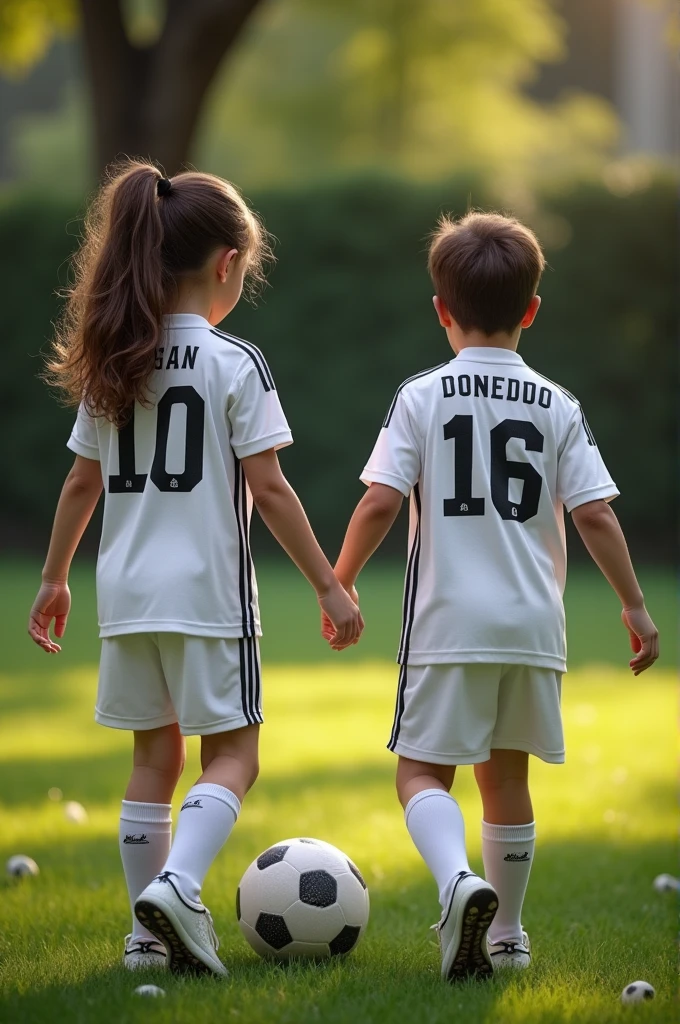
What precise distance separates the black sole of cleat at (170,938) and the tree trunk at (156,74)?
11.1 metres

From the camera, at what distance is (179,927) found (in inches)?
101

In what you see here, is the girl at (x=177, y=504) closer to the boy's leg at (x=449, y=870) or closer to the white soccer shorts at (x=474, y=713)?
the white soccer shorts at (x=474, y=713)

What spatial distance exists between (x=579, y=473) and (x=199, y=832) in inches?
49.1

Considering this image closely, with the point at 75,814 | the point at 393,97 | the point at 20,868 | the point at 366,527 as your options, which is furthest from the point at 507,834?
the point at 393,97

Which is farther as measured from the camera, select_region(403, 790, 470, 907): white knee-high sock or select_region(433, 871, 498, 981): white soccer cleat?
select_region(403, 790, 470, 907): white knee-high sock

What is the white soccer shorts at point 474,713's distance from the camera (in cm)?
281

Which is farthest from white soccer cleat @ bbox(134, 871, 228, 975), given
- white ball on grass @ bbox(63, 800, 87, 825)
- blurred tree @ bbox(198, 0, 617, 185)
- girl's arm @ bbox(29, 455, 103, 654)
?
blurred tree @ bbox(198, 0, 617, 185)

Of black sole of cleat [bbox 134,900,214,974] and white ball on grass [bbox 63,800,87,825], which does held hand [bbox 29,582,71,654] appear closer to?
black sole of cleat [bbox 134,900,214,974]

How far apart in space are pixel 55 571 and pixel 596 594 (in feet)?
33.9

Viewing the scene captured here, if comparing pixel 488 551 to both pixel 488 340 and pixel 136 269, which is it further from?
pixel 136 269

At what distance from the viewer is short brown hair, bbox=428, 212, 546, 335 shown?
2961 mm

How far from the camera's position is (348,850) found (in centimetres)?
429

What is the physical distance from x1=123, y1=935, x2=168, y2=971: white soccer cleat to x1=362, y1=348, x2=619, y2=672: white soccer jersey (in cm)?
90

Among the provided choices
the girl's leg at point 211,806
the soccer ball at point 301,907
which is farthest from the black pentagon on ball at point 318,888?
the girl's leg at point 211,806
